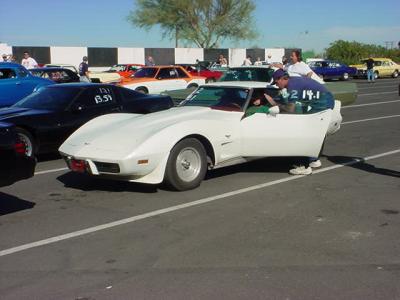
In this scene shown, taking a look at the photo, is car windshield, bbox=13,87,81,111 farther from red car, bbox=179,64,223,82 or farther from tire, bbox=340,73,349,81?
tire, bbox=340,73,349,81

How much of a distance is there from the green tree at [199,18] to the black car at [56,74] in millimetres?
35198

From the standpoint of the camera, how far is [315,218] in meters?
5.41

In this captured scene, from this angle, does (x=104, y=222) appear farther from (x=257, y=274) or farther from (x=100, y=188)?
(x=257, y=274)

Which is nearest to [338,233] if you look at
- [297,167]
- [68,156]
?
[297,167]

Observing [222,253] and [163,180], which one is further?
[163,180]

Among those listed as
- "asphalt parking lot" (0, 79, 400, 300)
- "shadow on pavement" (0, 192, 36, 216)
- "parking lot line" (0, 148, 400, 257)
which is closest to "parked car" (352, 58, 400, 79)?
"asphalt parking lot" (0, 79, 400, 300)

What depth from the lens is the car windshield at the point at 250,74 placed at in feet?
44.2

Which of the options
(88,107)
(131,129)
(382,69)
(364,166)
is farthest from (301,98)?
(382,69)

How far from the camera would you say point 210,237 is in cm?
484

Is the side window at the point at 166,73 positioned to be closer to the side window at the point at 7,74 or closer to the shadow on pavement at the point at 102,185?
the side window at the point at 7,74

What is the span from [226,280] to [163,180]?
261cm

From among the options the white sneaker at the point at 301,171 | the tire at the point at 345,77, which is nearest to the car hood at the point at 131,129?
the white sneaker at the point at 301,171

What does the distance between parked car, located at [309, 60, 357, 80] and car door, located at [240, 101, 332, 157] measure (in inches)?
1158

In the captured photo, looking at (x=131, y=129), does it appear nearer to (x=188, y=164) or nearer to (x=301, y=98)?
(x=188, y=164)
